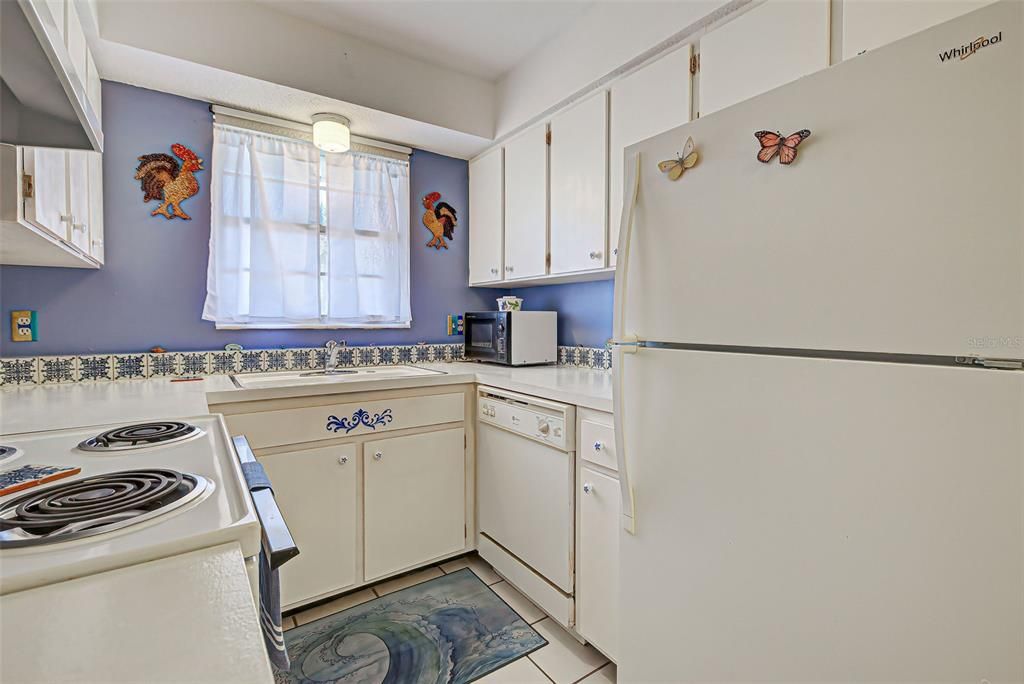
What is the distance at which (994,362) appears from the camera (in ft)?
2.31

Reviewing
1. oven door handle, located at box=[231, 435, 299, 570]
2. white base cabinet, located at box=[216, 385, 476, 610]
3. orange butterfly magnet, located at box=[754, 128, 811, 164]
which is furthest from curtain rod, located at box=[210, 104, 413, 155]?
orange butterfly magnet, located at box=[754, 128, 811, 164]

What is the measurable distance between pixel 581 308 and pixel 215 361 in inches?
72.7

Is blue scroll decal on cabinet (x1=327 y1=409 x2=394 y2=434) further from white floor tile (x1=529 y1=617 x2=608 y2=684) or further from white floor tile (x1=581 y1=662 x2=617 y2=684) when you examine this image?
white floor tile (x1=581 y1=662 x2=617 y2=684)

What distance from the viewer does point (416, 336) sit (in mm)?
2887

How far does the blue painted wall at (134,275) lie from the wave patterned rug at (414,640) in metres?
1.38

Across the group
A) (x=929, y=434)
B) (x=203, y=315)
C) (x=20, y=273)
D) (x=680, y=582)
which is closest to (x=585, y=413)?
(x=680, y=582)

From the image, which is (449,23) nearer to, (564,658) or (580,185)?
(580,185)

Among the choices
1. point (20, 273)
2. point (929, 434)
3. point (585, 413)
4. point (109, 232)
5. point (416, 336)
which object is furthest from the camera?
point (416, 336)

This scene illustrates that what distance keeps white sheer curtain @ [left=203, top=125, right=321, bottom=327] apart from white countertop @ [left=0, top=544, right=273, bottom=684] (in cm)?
199

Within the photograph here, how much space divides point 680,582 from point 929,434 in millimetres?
626

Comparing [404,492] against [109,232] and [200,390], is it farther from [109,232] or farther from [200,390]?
[109,232]

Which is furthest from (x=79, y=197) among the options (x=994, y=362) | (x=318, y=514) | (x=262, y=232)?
(x=994, y=362)

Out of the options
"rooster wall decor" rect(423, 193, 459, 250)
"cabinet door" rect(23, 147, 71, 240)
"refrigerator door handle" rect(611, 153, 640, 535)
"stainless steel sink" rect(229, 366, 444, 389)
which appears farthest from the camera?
"rooster wall decor" rect(423, 193, 459, 250)

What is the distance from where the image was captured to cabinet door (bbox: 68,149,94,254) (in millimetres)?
1465
